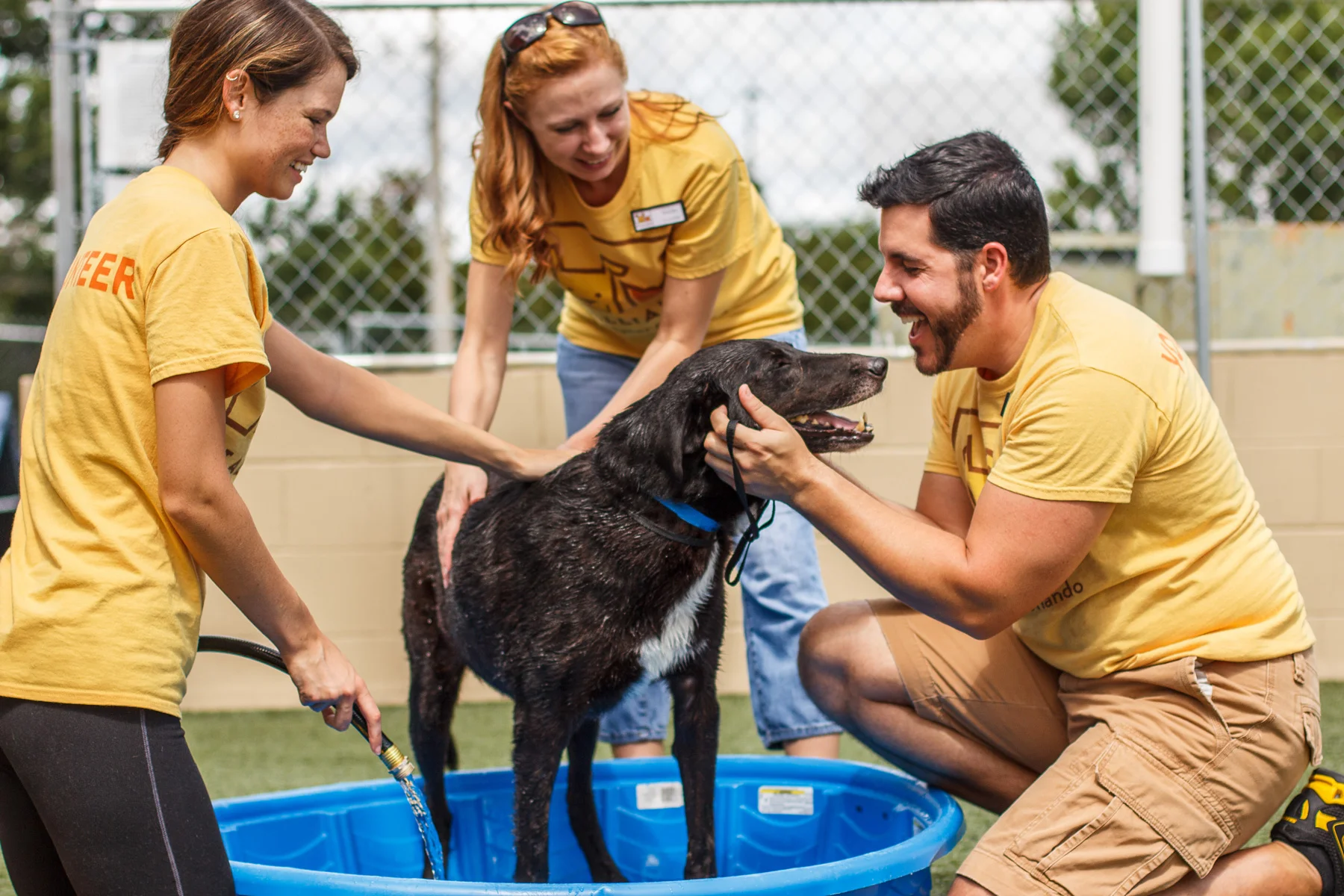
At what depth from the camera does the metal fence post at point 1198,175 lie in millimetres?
4648

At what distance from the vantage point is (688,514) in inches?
95.7

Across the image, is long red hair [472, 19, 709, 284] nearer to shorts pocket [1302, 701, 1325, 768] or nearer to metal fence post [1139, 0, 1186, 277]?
shorts pocket [1302, 701, 1325, 768]

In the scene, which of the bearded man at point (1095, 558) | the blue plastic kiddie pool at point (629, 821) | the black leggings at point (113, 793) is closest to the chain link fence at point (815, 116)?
the blue plastic kiddie pool at point (629, 821)

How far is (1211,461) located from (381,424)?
1620mm

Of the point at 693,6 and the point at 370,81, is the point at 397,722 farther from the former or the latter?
the point at 693,6

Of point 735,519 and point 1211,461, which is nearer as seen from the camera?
point 1211,461

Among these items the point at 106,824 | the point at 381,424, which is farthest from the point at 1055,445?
the point at 106,824

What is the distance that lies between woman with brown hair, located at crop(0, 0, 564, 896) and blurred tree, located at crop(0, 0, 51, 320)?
24.6 metres

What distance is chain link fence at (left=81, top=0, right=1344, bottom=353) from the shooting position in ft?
16.0

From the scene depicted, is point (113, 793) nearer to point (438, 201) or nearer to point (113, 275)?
point (113, 275)

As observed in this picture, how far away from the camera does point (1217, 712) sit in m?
2.26

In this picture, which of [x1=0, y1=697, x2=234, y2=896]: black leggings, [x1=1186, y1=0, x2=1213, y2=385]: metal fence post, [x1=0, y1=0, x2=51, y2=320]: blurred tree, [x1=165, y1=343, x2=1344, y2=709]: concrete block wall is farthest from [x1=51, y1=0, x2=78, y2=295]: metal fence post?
[x1=0, y1=0, x2=51, y2=320]: blurred tree

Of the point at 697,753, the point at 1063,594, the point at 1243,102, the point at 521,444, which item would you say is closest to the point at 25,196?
the point at 521,444

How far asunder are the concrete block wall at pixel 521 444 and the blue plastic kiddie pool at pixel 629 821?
156 cm
